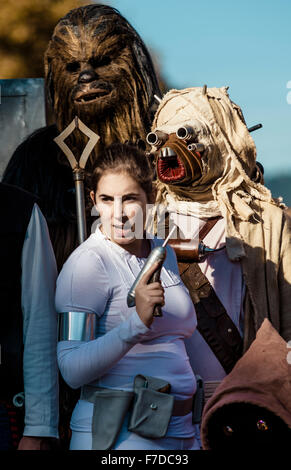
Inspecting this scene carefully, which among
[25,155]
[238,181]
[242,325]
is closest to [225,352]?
[242,325]

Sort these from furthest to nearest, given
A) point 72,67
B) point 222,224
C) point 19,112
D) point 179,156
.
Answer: point 19,112 → point 72,67 → point 222,224 → point 179,156

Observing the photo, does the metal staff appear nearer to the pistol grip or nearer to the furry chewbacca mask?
the furry chewbacca mask

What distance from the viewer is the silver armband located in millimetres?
2363

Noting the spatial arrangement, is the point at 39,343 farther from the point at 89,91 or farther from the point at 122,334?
the point at 89,91

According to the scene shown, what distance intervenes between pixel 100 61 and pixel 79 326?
2178mm

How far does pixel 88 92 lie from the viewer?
4082 mm

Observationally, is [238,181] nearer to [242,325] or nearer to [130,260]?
[242,325]

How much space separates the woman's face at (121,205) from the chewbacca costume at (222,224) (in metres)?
0.93

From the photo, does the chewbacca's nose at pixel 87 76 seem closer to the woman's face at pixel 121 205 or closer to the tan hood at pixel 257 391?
the woman's face at pixel 121 205

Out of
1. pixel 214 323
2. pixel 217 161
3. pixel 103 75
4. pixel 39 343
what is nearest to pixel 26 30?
pixel 103 75

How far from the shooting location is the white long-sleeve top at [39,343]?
257cm

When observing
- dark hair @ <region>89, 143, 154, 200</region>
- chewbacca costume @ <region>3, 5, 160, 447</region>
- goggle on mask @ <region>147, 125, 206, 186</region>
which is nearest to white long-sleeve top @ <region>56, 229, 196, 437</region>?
dark hair @ <region>89, 143, 154, 200</region>

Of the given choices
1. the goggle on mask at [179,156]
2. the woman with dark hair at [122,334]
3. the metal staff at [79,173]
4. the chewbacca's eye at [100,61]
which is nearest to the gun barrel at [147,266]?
the woman with dark hair at [122,334]

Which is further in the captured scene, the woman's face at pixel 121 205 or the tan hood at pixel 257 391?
the woman's face at pixel 121 205
